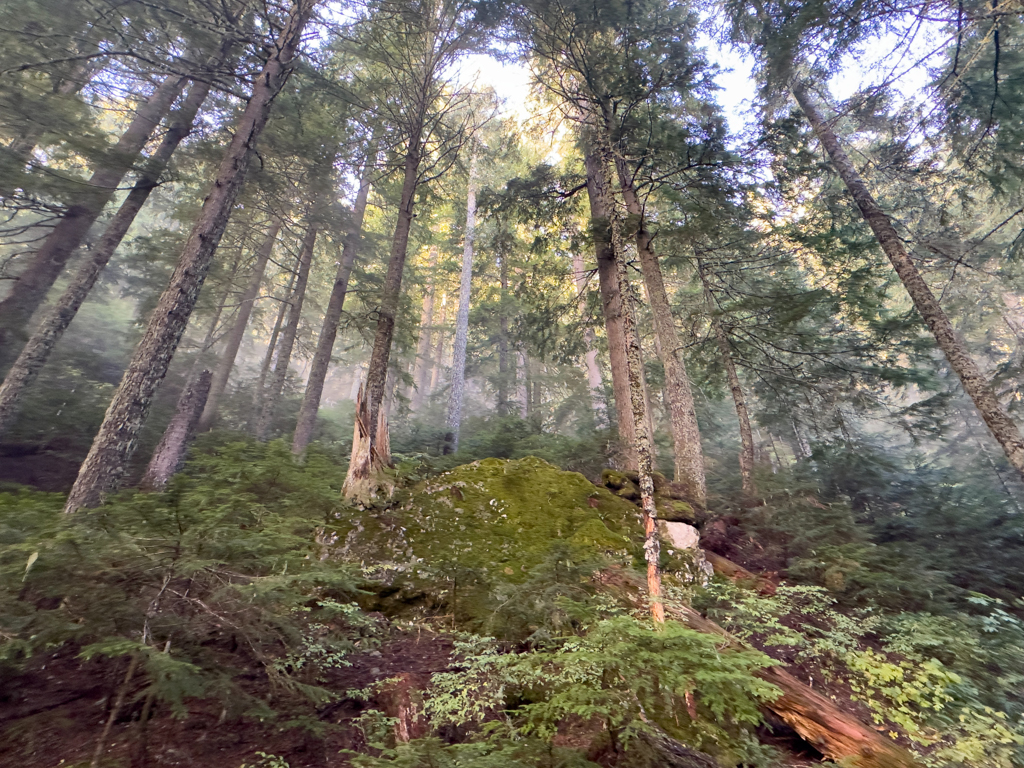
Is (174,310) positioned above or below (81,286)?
below

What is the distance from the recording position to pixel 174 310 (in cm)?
730

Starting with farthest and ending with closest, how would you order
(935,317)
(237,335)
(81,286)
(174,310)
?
(237,335) < (81,286) < (935,317) < (174,310)

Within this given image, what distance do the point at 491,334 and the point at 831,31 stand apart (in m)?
18.1

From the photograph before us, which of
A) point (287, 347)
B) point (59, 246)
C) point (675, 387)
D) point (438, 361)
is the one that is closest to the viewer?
point (675, 387)

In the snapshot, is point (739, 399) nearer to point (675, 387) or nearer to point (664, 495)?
point (675, 387)

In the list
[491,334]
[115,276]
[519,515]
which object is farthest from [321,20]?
[115,276]

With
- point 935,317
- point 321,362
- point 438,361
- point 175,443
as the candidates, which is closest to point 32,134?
point 175,443

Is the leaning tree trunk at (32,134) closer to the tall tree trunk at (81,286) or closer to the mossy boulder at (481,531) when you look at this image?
the tall tree trunk at (81,286)

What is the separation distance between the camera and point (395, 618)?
5492mm

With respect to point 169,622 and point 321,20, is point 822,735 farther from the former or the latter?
point 321,20

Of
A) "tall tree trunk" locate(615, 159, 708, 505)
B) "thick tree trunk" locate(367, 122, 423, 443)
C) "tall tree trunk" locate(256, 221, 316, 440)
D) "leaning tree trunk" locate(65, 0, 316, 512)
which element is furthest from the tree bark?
"tall tree trunk" locate(615, 159, 708, 505)

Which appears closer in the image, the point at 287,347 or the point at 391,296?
the point at 391,296

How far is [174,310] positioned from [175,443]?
4.35 m

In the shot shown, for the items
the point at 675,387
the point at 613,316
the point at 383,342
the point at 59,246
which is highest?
the point at 59,246
